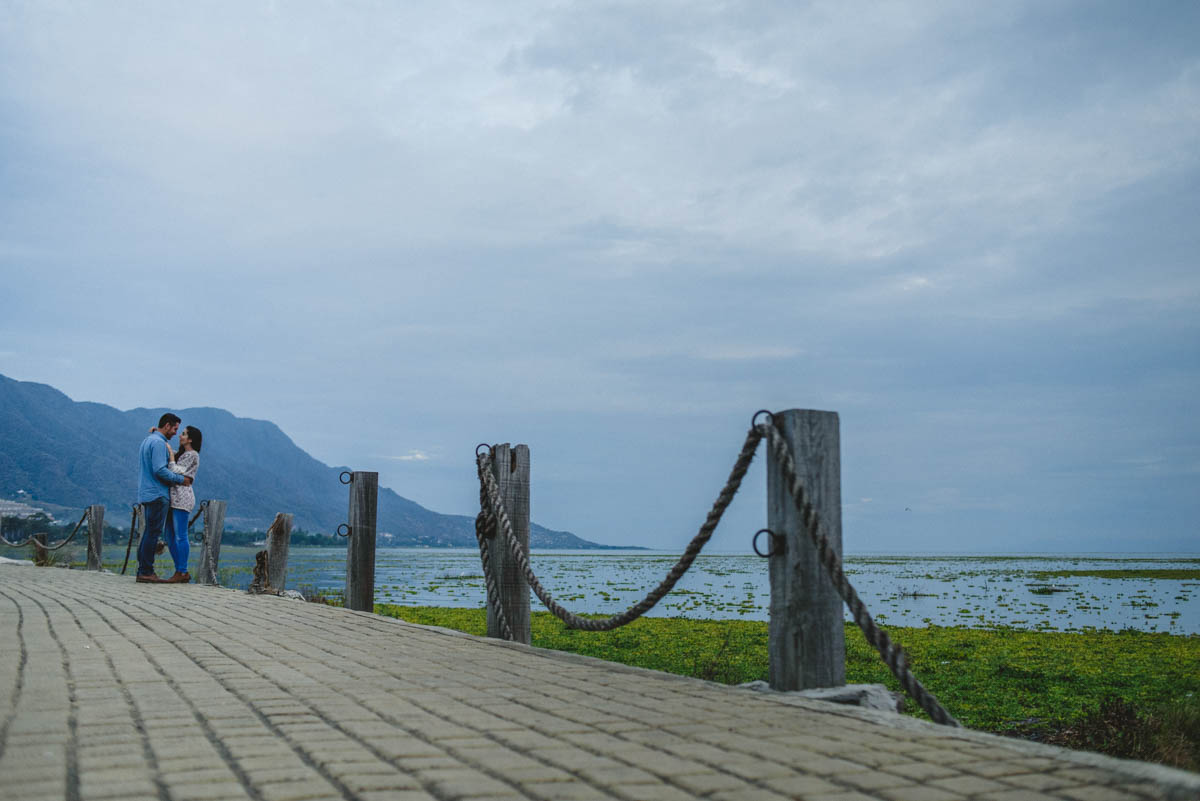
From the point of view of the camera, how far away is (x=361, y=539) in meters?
10.2

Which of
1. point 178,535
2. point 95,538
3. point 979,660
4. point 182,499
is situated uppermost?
point 182,499

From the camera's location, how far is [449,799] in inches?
104

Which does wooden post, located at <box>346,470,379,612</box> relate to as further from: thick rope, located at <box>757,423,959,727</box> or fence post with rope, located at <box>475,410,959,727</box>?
thick rope, located at <box>757,423,959,727</box>

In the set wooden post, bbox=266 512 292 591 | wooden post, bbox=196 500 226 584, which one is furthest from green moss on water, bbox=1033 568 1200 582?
wooden post, bbox=266 512 292 591

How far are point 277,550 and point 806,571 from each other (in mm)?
9395

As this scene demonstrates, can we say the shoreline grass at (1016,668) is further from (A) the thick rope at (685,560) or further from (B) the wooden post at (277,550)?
(B) the wooden post at (277,550)

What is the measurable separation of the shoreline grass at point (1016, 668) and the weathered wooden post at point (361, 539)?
2725mm

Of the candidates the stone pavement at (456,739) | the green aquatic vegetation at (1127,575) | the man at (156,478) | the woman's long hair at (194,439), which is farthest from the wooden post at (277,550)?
the green aquatic vegetation at (1127,575)

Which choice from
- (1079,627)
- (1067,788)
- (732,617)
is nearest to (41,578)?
(732,617)

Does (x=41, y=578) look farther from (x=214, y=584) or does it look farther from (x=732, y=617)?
(x=732, y=617)

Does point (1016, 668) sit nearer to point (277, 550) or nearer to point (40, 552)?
point (277, 550)

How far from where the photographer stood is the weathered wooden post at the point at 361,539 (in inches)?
393

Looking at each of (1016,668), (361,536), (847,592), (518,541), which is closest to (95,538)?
(361,536)

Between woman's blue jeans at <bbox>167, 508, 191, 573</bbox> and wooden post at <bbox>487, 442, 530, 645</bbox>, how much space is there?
7.32m
